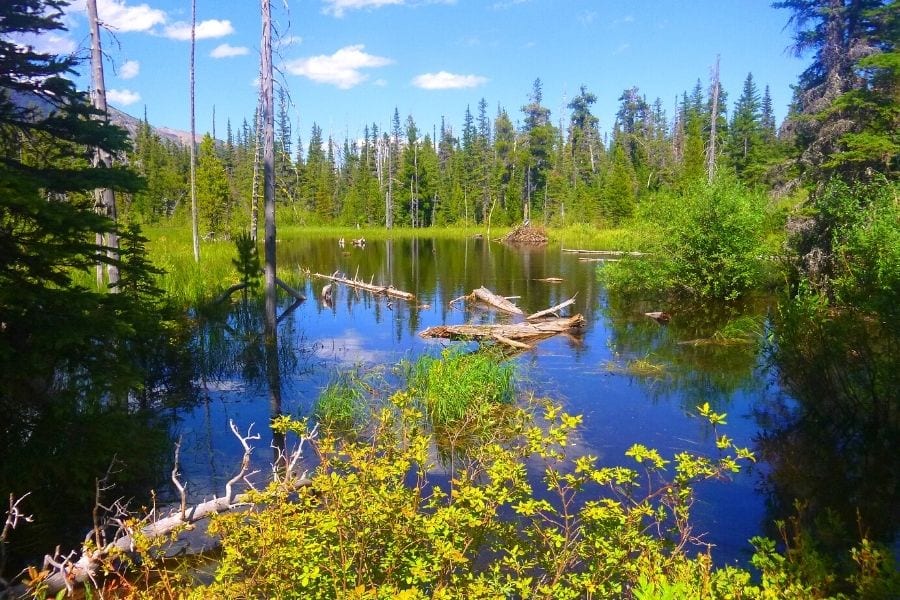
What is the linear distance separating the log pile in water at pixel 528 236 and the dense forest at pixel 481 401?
2572cm

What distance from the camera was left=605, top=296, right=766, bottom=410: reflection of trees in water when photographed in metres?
10.7

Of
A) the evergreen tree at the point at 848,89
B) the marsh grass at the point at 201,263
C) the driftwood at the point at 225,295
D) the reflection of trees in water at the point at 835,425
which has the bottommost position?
the reflection of trees in water at the point at 835,425

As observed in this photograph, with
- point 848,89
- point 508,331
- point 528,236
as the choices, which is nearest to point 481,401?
point 508,331

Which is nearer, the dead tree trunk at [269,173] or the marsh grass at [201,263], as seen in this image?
the dead tree trunk at [269,173]

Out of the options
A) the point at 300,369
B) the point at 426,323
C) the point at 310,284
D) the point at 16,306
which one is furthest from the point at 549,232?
the point at 16,306

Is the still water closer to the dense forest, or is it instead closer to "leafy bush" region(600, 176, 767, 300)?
the dense forest

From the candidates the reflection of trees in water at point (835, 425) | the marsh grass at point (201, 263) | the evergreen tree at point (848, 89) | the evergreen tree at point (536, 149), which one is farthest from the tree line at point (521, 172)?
the reflection of trees in water at point (835, 425)

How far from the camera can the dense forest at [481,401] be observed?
342cm

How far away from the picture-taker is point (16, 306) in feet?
17.0

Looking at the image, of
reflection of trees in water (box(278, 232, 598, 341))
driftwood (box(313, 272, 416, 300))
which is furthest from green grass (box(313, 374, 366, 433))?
driftwood (box(313, 272, 416, 300))

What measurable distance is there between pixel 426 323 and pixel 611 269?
742cm

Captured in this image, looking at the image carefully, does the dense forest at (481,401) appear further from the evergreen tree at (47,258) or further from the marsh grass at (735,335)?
the marsh grass at (735,335)

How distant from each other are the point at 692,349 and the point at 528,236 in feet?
115

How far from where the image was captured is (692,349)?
13.3m
